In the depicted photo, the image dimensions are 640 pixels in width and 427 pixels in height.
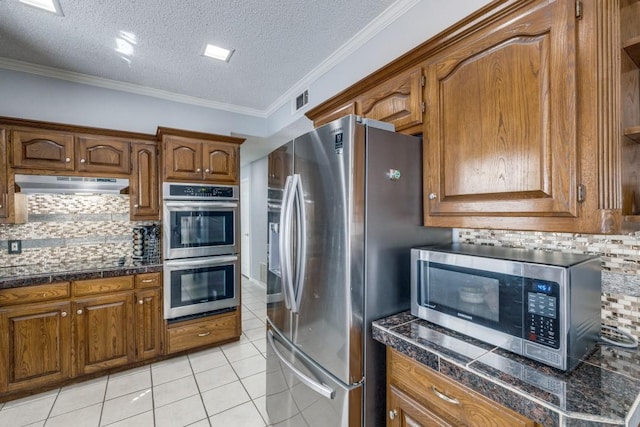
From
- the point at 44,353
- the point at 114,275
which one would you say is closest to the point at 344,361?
the point at 114,275

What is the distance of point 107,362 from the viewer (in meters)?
2.61

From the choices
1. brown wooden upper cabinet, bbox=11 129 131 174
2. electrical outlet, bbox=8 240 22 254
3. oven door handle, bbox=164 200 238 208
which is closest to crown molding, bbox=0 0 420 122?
brown wooden upper cabinet, bbox=11 129 131 174

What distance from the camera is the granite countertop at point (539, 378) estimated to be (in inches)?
30.5

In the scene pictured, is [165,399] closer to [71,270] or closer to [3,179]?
[71,270]

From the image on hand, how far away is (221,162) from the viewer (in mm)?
3189

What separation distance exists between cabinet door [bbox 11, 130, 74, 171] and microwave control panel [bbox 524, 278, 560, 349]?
11.6 ft

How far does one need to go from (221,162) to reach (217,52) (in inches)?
42.3

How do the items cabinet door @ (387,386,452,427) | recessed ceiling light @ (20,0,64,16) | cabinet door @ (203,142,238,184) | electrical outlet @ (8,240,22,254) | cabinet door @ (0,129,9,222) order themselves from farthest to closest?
cabinet door @ (203,142,238,184), electrical outlet @ (8,240,22,254), cabinet door @ (0,129,9,222), recessed ceiling light @ (20,0,64,16), cabinet door @ (387,386,452,427)

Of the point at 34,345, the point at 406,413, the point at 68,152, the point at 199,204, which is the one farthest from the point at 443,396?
the point at 68,152

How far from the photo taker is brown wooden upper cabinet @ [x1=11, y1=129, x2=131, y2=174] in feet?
8.33

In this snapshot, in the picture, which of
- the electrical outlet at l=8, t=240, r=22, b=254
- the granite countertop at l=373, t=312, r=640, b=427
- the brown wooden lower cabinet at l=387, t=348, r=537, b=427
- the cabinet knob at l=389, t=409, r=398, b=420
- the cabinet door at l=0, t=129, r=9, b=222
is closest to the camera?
the granite countertop at l=373, t=312, r=640, b=427

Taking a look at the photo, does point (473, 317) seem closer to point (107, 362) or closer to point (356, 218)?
point (356, 218)

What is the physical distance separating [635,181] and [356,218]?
1009mm

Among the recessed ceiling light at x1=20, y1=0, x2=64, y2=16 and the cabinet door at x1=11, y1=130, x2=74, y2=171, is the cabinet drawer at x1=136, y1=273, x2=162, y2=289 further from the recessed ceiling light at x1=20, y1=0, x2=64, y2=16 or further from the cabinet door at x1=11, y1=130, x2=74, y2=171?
the recessed ceiling light at x1=20, y1=0, x2=64, y2=16
